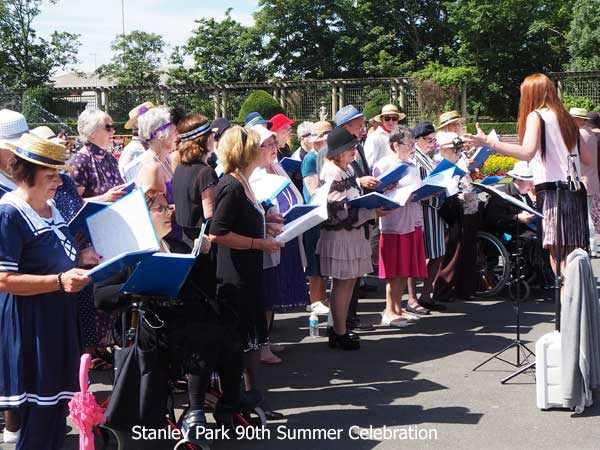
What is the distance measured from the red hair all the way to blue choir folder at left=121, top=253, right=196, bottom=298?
9.10ft

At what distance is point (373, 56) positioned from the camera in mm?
53156

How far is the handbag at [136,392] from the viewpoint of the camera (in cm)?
396

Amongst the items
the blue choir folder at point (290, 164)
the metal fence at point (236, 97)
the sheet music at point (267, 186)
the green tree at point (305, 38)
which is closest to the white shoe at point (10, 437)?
the sheet music at point (267, 186)

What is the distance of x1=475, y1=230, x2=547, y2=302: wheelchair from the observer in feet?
26.9

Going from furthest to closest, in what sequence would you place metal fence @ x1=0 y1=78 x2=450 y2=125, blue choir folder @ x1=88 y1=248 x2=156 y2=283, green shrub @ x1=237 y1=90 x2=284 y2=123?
1. metal fence @ x1=0 y1=78 x2=450 y2=125
2. green shrub @ x1=237 y1=90 x2=284 y2=123
3. blue choir folder @ x1=88 y1=248 x2=156 y2=283

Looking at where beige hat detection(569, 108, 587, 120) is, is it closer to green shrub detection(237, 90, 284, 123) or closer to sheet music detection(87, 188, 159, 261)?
sheet music detection(87, 188, 159, 261)

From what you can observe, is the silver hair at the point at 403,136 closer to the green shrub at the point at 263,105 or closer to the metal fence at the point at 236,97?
the green shrub at the point at 263,105

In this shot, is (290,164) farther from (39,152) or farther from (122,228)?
(39,152)

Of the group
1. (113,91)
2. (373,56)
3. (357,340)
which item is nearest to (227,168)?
(357,340)

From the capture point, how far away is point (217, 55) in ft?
169

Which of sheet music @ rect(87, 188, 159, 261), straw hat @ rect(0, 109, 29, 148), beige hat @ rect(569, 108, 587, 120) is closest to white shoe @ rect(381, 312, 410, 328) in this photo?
beige hat @ rect(569, 108, 587, 120)

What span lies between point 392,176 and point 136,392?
3204 millimetres

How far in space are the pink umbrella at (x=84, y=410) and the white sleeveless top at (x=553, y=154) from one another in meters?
3.46

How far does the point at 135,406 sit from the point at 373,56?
168 feet
